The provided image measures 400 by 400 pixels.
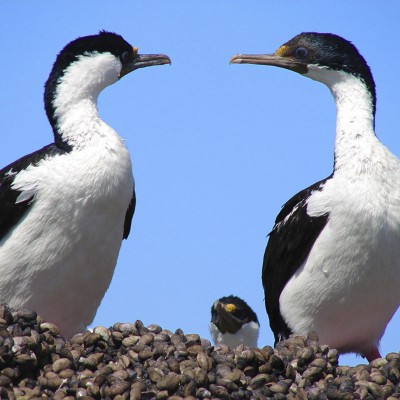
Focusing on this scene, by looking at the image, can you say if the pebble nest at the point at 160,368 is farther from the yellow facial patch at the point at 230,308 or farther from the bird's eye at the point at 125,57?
the yellow facial patch at the point at 230,308

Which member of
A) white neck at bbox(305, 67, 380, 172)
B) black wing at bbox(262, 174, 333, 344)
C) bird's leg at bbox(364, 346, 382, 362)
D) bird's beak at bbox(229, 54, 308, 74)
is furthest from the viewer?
bird's beak at bbox(229, 54, 308, 74)

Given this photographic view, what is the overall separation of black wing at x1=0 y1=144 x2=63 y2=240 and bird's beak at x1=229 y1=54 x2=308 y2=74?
2653 mm

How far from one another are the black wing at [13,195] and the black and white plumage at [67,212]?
1 centimetres

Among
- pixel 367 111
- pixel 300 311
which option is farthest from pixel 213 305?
pixel 367 111

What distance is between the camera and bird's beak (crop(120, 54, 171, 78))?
8.01 meters

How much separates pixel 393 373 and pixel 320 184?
2364mm

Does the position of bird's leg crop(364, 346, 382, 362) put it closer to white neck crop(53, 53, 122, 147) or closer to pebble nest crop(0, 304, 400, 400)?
pebble nest crop(0, 304, 400, 400)

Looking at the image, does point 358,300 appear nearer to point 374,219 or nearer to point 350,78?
point 374,219

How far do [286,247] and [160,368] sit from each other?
8.60ft

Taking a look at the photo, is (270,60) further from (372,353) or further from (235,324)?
(235,324)

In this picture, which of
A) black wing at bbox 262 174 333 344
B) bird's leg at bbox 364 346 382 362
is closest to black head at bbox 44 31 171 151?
black wing at bbox 262 174 333 344

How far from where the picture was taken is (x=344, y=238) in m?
6.80

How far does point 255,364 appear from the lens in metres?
5.62

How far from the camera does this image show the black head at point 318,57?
7598 millimetres
